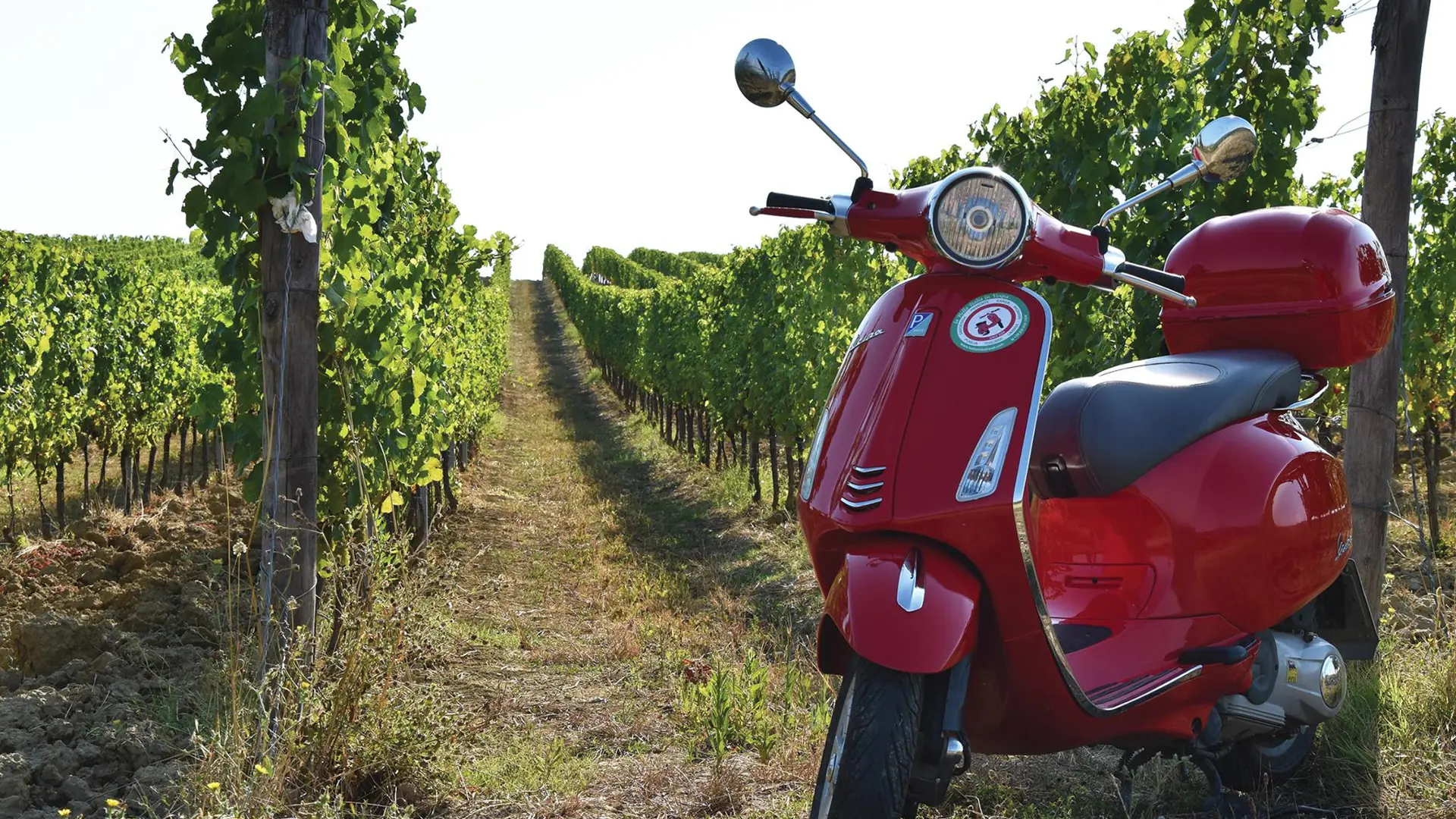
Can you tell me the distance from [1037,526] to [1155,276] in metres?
0.70

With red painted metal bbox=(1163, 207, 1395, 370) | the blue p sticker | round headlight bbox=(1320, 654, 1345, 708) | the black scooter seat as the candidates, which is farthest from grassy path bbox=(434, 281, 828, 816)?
red painted metal bbox=(1163, 207, 1395, 370)

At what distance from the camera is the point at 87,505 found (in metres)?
10.5

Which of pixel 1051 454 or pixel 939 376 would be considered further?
pixel 1051 454

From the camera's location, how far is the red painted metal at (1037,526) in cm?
218

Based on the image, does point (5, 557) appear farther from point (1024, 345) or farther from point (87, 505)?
point (1024, 345)

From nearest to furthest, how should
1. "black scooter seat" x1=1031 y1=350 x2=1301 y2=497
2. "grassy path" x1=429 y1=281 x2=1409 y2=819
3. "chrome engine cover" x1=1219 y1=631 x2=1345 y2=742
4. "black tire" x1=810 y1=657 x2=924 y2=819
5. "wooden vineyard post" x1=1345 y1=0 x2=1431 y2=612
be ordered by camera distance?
1. "black tire" x1=810 y1=657 x2=924 y2=819
2. "black scooter seat" x1=1031 y1=350 x2=1301 y2=497
3. "chrome engine cover" x1=1219 y1=631 x2=1345 y2=742
4. "grassy path" x1=429 y1=281 x2=1409 y2=819
5. "wooden vineyard post" x1=1345 y1=0 x2=1431 y2=612

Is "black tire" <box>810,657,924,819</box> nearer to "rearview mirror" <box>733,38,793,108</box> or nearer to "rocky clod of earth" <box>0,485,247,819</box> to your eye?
"rearview mirror" <box>733,38,793,108</box>

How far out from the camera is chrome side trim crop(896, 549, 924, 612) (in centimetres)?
→ 208

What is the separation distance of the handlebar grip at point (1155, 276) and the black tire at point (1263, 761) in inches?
48.3

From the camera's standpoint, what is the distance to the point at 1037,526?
2.95m

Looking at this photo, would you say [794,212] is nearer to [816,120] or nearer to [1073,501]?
[816,120]

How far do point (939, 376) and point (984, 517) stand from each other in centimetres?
31

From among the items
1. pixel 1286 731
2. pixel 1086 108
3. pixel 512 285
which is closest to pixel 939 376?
pixel 1286 731

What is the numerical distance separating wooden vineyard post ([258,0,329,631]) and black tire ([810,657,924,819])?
2231 mm
